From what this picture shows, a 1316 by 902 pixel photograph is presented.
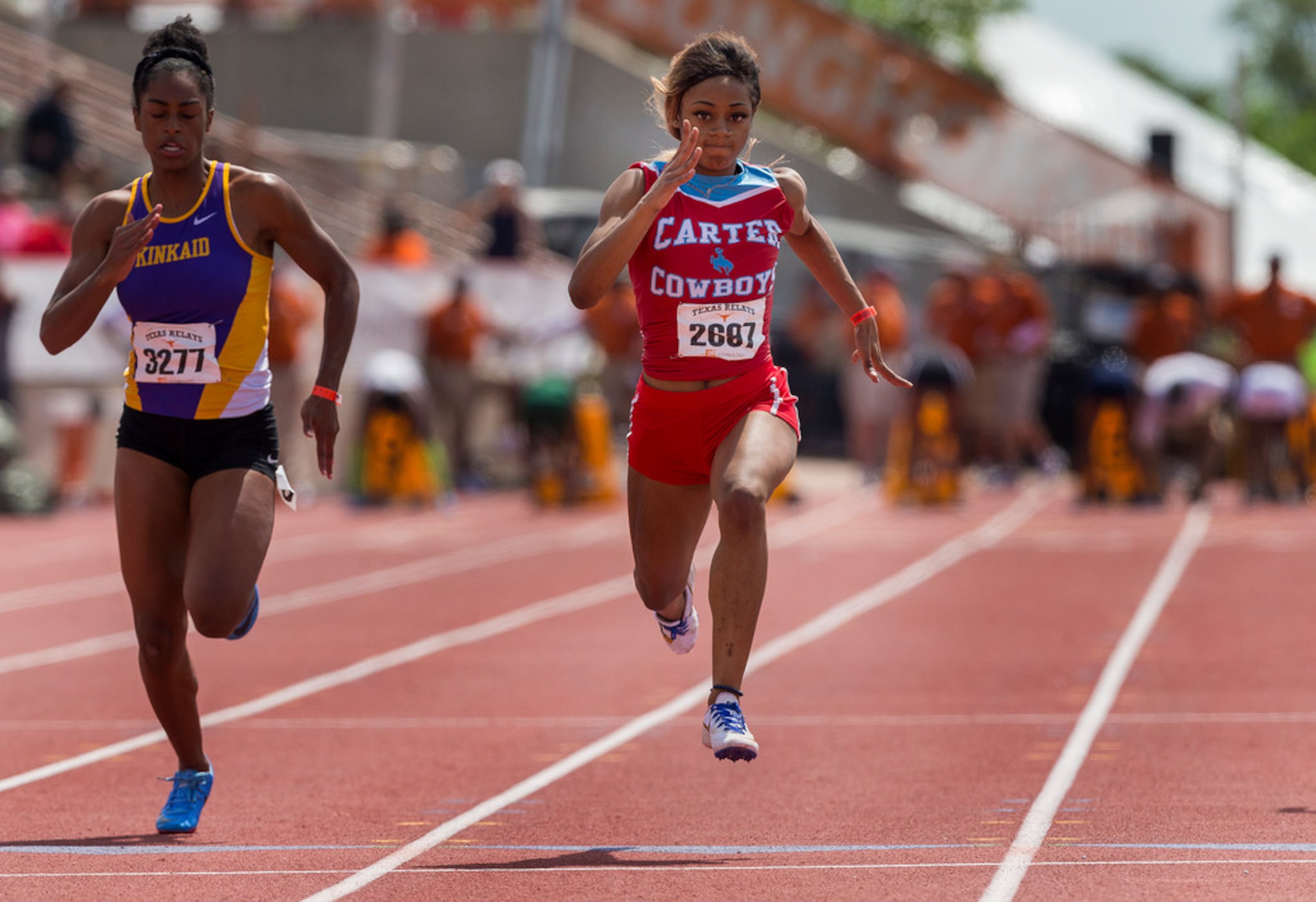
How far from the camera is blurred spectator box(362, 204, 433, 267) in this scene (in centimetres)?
2181

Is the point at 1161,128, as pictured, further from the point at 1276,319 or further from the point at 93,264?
the point at 93,264

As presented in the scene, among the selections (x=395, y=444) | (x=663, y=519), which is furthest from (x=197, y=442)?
(x=395, y=444)

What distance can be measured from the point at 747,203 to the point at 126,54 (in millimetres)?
30484

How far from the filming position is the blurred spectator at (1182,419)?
20.1m

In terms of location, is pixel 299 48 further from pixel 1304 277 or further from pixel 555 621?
pixel 555 621

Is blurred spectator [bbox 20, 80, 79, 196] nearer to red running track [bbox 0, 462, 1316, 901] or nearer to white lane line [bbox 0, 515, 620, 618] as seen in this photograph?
white lane line [bbox 0, 515, 620, 618]

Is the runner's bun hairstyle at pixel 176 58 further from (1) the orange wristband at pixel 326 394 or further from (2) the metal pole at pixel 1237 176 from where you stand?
(2) the metal pole at pixel 1237 176

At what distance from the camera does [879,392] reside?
72.1ft

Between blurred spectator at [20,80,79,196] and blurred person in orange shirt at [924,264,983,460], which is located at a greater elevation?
blurred spectator at [20,80,79,196]

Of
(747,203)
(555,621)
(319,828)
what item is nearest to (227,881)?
(319,828)

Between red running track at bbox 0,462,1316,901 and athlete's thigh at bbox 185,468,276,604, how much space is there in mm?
736

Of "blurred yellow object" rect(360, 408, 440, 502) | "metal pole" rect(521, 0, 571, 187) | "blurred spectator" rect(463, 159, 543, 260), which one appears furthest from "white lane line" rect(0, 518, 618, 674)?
"metal pole" rect(521, 0, 571, 187)

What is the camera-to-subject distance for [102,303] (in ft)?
20.7

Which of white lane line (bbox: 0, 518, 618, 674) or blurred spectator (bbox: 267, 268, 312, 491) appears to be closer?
white lane line (bbox: 0, 518, 618, 674)
